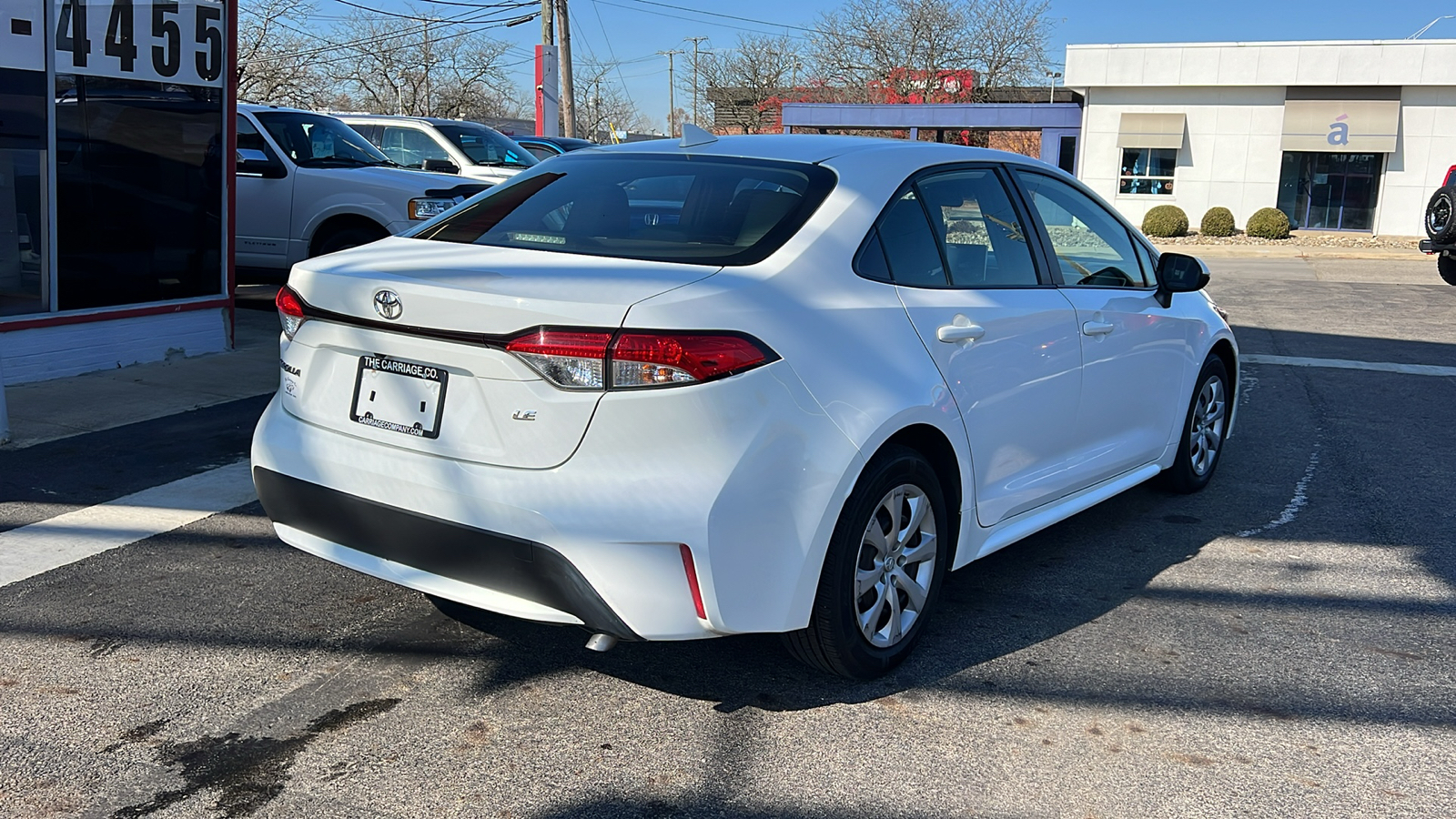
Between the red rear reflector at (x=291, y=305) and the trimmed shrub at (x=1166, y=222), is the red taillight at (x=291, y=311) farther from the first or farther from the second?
the trimmed shrub at (x=1166, y=222)

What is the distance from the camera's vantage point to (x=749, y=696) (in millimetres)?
3598

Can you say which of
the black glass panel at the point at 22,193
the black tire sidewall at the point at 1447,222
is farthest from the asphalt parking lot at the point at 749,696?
the black tire sidewall at the point at 1447,222

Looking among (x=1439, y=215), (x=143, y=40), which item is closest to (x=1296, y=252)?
(x=1439, y=215)

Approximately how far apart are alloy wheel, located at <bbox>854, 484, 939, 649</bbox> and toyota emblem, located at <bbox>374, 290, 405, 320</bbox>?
4.69 ft

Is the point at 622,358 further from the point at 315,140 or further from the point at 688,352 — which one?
the point at 315,140

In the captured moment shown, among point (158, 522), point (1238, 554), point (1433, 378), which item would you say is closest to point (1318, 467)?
point (1238, 554)

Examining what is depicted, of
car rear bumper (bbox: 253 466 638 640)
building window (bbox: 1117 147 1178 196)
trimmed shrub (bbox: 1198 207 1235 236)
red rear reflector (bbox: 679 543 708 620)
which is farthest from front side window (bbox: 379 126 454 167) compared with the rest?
building window (bbox: 1117 147 1178 196)

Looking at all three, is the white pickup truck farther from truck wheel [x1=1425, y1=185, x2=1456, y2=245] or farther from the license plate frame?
truck wheel [x1=1425, y1=185, x2=1456, y2=245]

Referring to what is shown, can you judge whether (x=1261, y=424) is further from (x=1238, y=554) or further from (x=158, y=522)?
(x=158, y=522)

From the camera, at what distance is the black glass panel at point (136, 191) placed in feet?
25.2

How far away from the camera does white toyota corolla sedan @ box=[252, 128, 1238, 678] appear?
9.93 feet

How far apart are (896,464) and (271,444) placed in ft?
6.09

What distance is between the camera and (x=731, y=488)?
303cm

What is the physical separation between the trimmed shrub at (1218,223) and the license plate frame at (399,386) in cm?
3095
